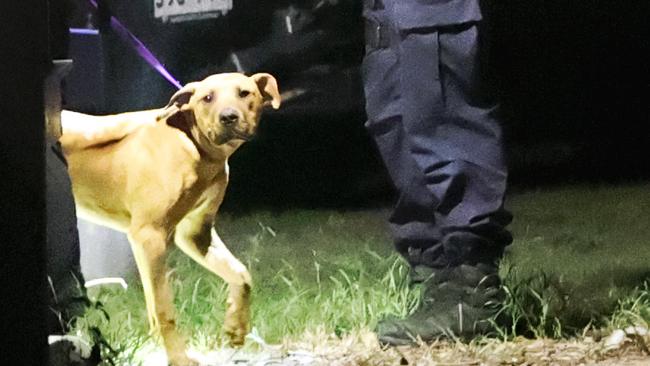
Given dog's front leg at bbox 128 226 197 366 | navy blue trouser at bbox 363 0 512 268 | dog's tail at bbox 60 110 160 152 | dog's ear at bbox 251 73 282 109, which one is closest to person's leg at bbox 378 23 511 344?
navy blue trouser at bbox 363 0 512 268

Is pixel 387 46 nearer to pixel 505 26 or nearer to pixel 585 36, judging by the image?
pixel 505 26

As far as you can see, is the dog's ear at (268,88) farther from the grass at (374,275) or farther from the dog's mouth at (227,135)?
the grass at (374,275)

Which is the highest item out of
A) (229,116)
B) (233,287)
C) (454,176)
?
(229,116)

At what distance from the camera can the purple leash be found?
6.42 feet

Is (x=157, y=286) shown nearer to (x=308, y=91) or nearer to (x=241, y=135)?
(x=241, y=135)

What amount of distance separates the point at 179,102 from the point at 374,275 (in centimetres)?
52

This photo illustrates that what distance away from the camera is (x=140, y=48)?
1963 mm

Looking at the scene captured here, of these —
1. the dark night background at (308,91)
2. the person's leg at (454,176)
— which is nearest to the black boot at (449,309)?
the person's leg at (454,176)

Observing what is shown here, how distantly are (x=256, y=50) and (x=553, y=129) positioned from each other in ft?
2.01

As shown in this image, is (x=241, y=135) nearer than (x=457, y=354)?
Yes

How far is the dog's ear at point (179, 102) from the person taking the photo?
6.40ft

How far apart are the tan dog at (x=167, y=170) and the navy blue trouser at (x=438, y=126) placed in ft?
0.76

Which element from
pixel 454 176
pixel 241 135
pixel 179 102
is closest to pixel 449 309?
pixel 454 176

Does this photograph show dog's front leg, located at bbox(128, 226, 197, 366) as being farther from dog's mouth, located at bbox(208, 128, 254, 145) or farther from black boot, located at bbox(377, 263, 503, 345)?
black boot, located at bbox(377, 263, 503, 345)
